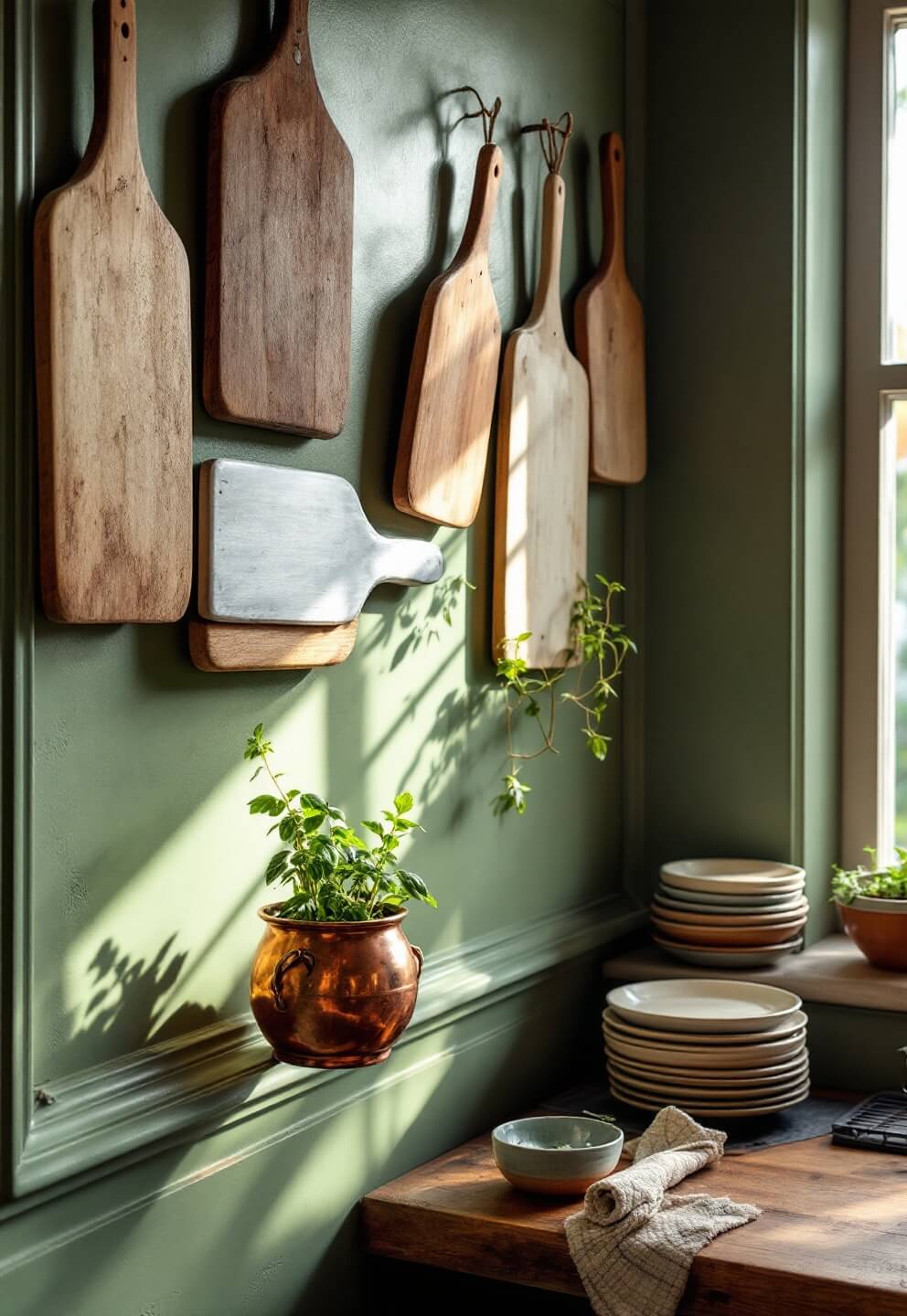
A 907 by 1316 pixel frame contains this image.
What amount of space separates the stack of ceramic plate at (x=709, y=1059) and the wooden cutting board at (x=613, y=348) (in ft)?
2.99

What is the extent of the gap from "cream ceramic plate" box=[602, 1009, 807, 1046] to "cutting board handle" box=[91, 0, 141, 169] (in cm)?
139

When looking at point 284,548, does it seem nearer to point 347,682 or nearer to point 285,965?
point 347,682

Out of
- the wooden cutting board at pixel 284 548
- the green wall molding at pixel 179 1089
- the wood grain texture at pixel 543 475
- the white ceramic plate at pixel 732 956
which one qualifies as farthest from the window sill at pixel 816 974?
the wooden cutting board at pixel 284 548

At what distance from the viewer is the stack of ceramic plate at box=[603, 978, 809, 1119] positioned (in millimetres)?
2115

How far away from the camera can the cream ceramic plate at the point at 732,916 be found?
7.96 ft

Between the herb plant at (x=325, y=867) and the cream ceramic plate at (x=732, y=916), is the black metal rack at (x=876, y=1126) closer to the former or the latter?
the cream ceramic plate at (x=732, y=916)

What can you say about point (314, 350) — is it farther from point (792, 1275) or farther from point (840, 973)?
point (840, 973)

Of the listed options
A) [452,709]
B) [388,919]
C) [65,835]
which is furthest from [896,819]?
[65,835]

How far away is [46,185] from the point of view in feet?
4.61

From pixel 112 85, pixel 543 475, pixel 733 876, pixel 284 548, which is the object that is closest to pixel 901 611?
pixel 733 876

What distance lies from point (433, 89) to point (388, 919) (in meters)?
1.15

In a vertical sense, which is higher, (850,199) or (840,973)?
(850,199)

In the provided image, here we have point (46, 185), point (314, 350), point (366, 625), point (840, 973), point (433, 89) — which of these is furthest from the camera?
point (840, 973)

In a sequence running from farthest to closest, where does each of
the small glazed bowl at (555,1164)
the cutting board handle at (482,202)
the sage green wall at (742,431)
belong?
the sage green wall at (742,431)
the cutting board handle at (482,202)
the small glazed bowl at (555,1164)
